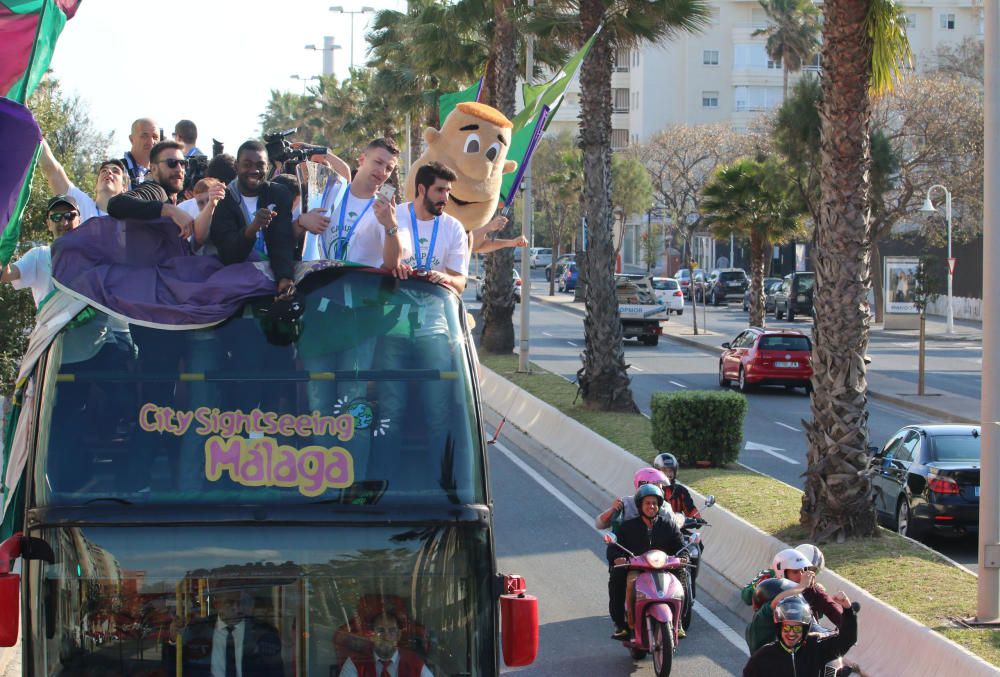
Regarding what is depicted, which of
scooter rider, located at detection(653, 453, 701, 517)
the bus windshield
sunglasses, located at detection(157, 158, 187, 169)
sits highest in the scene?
sunglasses, located at detection(157, 158, 187, 169)

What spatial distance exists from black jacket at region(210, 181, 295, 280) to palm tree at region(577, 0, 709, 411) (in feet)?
56.0

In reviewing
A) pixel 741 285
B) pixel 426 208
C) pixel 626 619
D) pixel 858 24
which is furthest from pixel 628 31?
pixel 741 285

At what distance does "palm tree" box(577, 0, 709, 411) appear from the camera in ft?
80.7

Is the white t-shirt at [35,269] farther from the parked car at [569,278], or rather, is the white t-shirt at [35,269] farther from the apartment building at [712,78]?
the apartment building at [712,78]

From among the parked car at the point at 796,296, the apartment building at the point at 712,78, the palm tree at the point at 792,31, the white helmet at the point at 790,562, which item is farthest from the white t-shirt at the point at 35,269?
the apartment building at the point at 712,78

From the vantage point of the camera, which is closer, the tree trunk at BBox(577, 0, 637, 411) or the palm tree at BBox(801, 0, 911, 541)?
the palm tree at BBox(801, 0, 911, 541)

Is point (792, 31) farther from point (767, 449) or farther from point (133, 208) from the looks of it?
point (133, 208)

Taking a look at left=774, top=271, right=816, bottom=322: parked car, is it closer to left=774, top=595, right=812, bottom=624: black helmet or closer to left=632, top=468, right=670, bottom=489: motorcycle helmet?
left=632, top=468, right=670, bottom=489: motorcycle helmet

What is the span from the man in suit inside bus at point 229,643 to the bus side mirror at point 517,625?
42.2 inches

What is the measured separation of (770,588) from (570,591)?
16.8 ft

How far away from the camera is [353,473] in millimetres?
6535

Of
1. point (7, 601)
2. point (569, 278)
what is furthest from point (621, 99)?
point (7, 601)

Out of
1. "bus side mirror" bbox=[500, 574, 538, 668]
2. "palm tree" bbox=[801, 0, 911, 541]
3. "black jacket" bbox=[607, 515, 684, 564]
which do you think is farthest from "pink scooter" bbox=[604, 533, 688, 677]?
"bus side mirror" bbox=[500, 574, 538, 668]

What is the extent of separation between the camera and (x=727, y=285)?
71.1 metres
